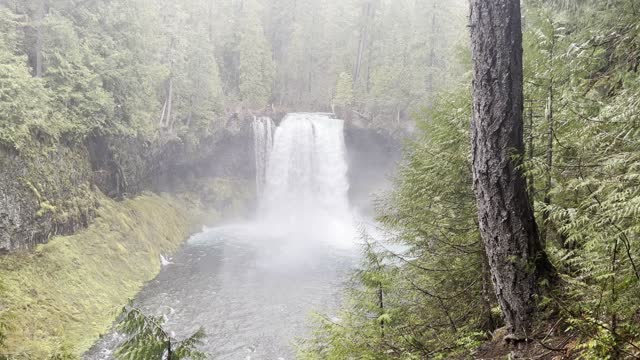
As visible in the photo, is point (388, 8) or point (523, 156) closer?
point (523, 156)

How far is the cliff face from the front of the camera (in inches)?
555

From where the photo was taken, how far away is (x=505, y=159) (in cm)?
370

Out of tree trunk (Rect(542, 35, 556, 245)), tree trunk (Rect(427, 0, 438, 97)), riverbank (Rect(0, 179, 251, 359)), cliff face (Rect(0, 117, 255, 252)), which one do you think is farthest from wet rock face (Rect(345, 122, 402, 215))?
tree trunk (Rect(542, 35, 556, 245))

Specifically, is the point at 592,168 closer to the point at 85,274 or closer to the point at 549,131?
the point at 549,131

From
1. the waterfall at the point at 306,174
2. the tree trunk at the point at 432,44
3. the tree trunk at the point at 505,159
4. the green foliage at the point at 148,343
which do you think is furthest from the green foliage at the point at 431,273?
the tree trunk at the point at 432,44

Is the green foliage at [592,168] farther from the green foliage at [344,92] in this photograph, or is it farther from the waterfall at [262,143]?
the green foliage at [344,92]

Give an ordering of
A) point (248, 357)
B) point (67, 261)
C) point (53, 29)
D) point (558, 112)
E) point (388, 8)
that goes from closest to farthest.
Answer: point (558, 112) → point (248, 357) → point (67, 261) → point (53, 29) → point (388, 8)

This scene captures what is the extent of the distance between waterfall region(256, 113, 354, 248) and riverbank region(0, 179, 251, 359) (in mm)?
8665

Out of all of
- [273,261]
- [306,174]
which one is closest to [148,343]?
[273,261]

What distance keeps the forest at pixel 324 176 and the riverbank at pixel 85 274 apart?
0.10 m

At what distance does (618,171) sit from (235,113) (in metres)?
32.8

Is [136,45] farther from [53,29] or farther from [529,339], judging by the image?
[529,339]

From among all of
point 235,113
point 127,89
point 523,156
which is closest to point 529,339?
point 523,156

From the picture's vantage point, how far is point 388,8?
137ft
